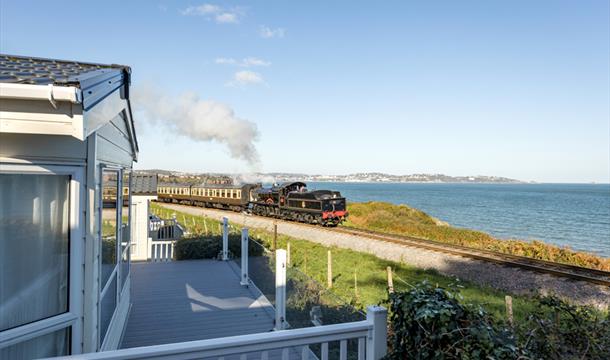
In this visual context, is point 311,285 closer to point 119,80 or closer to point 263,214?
point 119,80

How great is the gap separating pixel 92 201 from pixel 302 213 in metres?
23.2

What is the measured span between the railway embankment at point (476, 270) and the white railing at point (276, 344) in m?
5.57

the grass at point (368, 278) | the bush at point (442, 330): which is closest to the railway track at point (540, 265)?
the grass at point (368, 278)

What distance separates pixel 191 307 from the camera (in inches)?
259

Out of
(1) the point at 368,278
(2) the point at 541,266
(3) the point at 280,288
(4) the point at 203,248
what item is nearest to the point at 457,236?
(2) the point at 541,266

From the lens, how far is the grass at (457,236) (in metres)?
17.1

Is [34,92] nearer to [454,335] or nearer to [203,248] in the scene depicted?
[454,335]

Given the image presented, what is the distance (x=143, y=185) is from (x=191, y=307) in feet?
19.6

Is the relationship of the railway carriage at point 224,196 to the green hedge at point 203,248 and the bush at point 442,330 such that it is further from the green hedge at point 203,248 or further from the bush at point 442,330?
the bush at point 442,330

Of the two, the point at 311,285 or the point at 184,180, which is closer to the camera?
the point at 311,285

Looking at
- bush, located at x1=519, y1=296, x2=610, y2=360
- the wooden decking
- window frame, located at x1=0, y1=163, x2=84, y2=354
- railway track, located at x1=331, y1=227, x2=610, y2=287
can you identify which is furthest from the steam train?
window frame, located at x1=0, y1=163, x2=84, y2=354

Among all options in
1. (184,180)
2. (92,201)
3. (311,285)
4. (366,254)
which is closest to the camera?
(92,201)

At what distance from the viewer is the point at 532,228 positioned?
3856 centimetres

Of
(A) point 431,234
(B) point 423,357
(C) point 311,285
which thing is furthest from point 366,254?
(B) point 423,357
